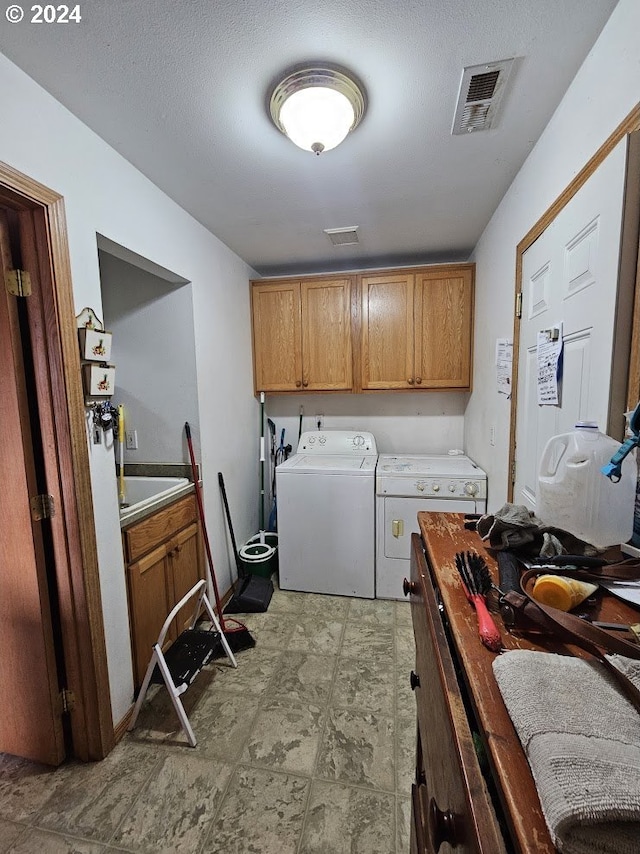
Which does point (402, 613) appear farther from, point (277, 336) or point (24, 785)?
point (277, 336)

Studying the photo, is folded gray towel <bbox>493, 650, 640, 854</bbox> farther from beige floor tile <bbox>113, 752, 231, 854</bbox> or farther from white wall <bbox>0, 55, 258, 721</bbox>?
white wall <bbox>0, 55, 258, 721</bbox>

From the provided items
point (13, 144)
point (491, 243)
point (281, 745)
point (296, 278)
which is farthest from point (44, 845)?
point (491, 243)

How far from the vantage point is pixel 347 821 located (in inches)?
47.9

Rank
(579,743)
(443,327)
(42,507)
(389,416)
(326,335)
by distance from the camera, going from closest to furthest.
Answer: (579,743) → (42,507) → (443,327) → (326,335) → (389,416)

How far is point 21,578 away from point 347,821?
57.0 inches

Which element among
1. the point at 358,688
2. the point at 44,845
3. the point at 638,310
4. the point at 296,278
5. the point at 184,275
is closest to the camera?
the point at 638,310

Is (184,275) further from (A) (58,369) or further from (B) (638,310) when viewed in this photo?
(B) (638,310)

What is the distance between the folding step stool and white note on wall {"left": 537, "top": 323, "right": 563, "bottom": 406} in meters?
1.69

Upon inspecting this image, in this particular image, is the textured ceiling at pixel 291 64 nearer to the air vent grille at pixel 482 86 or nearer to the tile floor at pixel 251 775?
the air vent grille at pixel 482 86

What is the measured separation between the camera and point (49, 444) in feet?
4.27

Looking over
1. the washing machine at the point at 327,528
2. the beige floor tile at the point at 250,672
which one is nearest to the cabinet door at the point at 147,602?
the beige floor tile at the point at 250,672

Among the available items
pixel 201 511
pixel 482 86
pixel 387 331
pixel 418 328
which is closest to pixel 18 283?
pixel 201 511

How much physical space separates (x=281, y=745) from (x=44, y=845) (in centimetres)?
80

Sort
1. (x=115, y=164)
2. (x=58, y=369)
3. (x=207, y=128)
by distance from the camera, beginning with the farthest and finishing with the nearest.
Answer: (x=115, y=164) < (x=207, y=128) < (x=58, y=369)
